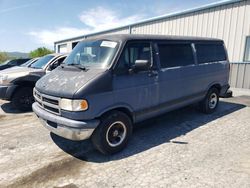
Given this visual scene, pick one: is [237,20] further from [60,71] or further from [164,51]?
[60,71]

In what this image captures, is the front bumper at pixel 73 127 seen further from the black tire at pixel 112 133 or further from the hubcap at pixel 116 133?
the hubcap at pixel 116 133

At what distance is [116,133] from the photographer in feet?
13.1

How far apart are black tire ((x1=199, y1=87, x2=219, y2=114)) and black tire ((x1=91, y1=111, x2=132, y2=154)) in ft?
9.85

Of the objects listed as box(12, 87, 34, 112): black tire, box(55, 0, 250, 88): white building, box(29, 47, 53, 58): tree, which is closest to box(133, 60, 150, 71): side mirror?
box(12, 87, 34, 112): black tire

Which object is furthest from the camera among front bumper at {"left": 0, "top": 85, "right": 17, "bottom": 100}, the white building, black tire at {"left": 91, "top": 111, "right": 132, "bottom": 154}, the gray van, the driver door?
the white building

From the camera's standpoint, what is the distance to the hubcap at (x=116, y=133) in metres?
3.85

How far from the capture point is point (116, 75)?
3758mm

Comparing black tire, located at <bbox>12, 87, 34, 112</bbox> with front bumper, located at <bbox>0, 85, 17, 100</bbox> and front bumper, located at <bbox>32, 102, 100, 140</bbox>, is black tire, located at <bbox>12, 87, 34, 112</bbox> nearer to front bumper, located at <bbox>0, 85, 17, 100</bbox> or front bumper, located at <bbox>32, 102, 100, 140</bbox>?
front bumper, located at <bbox>0, 85, 17, 100</bbox>

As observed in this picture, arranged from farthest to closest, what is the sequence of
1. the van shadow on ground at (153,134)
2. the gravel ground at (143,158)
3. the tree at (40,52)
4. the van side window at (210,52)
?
the tree at (40,52) < the van side window at (210,52) < the van shadow on ground at (153,134) < the gravel ground at (143,158)

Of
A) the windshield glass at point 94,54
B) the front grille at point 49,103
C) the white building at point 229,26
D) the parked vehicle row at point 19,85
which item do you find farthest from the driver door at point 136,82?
the white building at point 229,26

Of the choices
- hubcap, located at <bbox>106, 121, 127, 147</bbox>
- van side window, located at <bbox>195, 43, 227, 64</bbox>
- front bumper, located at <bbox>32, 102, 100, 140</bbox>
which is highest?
van side window, located at <bbox>195, 43, 227, 64</bbox>

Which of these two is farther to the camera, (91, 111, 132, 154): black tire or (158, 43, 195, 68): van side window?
(158, 43, 195, 68): van side window

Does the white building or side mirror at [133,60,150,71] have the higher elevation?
the white building

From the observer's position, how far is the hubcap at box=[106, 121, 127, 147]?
3.85 m
